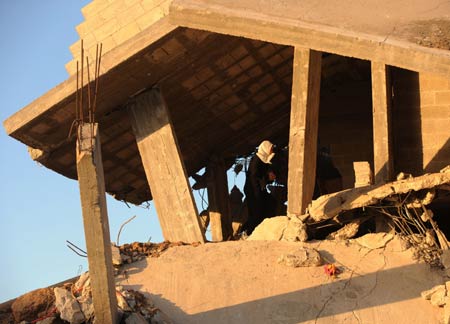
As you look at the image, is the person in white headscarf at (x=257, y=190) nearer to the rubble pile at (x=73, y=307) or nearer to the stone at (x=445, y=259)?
the stone at (x=445, y=259)

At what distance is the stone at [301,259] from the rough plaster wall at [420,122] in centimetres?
275

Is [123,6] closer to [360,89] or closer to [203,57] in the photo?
[203,57]

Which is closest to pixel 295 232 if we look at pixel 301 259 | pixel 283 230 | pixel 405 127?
pixel 283 230

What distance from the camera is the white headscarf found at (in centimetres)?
1359

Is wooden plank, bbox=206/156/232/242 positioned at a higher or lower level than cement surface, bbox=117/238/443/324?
higher

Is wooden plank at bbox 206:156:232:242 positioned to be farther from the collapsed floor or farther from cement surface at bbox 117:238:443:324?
cement surface at bbox 117:238:443:324

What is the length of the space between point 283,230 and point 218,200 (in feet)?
12.1

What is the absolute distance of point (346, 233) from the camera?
12266 millimetres

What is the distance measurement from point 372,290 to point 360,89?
15.9ft

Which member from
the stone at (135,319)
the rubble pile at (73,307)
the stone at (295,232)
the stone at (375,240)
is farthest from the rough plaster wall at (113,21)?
the stone at (135,319)

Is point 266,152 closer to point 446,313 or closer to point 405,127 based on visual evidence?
point 405,127

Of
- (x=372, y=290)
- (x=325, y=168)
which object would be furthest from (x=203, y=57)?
(x=372, y=290)

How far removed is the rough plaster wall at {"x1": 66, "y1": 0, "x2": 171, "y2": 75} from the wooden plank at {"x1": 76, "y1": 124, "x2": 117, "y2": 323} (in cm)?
343

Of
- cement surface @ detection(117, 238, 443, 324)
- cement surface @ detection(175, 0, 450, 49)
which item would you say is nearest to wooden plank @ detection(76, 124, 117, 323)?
cement surface @ detection(117, 238, 443, 324)
